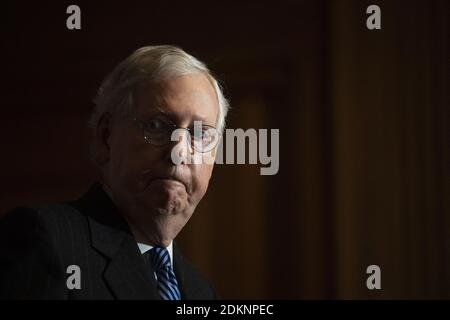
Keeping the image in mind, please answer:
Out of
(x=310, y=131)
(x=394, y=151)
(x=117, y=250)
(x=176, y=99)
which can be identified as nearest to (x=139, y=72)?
(x=176, y=99)

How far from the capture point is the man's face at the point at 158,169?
1.17m

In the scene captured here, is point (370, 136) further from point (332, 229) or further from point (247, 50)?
point (247, 50)

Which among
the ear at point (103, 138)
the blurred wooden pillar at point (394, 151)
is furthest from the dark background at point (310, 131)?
the ear at point (103, 138)

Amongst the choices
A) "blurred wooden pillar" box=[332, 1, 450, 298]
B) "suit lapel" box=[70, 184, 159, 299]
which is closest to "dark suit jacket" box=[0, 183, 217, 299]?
"suit lapel" box=[70, 184, 159, 299]

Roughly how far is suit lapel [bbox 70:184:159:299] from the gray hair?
19 cm

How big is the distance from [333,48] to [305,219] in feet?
1.67

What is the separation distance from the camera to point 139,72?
3.93 feet

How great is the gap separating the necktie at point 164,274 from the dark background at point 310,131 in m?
0.43

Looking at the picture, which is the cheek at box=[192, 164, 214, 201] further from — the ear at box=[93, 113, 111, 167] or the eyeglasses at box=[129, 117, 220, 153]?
the ear at box=[93, 113, 111, 167]

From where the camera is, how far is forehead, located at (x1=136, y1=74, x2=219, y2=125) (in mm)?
1171

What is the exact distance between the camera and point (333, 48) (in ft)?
5.74

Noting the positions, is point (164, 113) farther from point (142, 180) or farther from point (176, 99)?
point (142, 180)

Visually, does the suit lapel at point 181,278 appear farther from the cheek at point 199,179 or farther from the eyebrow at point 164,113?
the eyebrow at point 164,113
